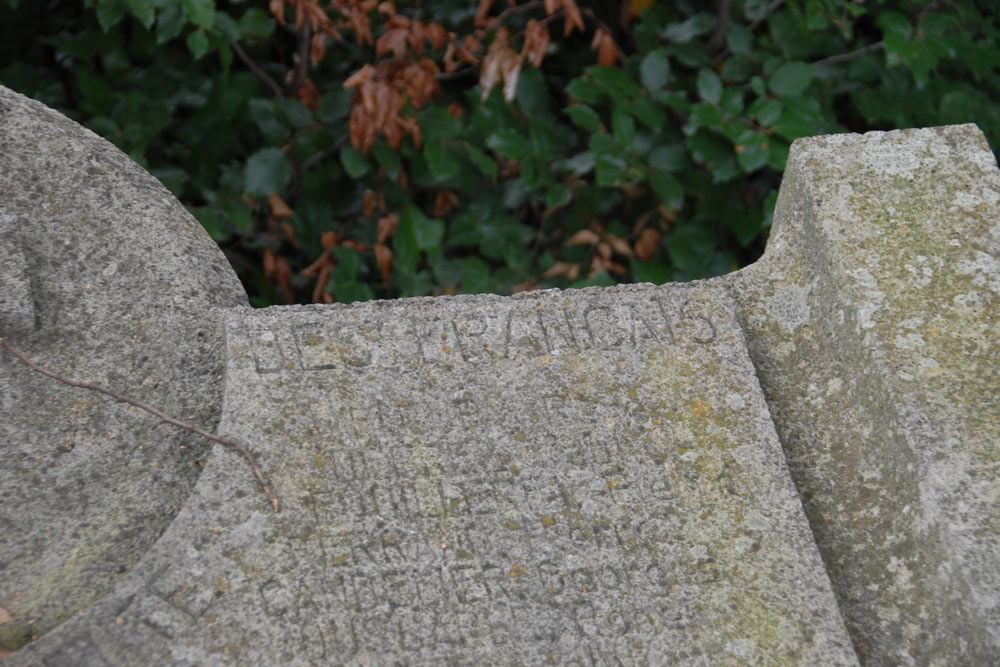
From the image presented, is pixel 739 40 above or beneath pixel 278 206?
above

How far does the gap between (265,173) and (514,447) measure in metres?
1.28

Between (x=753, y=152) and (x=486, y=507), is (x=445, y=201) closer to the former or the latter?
(x=753, y=152)

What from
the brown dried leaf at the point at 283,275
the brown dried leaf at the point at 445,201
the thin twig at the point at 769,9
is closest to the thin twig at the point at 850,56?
the thin twig at the point at 769,9

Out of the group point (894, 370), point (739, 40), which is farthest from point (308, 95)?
point (894, 370)

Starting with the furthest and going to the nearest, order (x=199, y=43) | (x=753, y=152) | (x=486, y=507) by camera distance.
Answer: (x=753, y=152)
(x=199, y=43)
(x=486, y=507)

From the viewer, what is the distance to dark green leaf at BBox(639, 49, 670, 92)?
2.36 m

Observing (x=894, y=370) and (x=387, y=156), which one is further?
(x=387, y=156)

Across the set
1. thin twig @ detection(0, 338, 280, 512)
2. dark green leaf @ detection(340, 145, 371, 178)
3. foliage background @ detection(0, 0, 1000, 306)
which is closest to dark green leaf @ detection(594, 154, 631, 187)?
foliage background @ detection(0, 0, 1000, 306)

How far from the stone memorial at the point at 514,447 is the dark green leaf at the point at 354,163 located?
2.80 feet

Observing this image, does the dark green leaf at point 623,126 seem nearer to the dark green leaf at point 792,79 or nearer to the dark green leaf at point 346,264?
the dark green leaf at point 792,79

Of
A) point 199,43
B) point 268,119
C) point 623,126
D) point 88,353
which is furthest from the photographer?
point 268,119

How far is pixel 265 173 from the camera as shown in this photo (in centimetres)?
233

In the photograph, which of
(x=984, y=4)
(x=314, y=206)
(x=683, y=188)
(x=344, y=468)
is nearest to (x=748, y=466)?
(x=344, y=468)

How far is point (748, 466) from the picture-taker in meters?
1.35
